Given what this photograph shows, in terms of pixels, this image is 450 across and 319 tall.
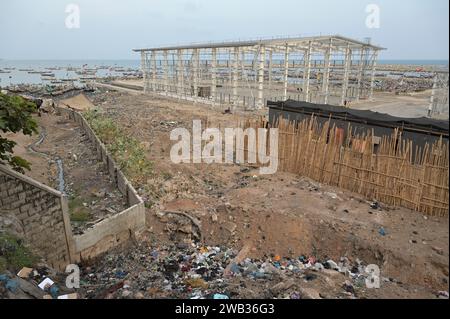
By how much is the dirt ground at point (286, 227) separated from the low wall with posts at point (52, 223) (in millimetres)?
339

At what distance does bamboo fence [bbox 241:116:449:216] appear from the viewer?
21.5ft

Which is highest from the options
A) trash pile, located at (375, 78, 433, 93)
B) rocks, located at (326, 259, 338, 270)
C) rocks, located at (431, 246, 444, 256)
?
trash pile, located at (375, 78, 433, 93)

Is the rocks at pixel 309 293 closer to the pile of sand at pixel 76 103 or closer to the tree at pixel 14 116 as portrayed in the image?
the tree at pixel 14 116

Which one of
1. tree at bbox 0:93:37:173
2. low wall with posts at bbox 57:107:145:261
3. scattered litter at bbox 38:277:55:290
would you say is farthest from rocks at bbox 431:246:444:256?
tree at bbox 0:93:37:173

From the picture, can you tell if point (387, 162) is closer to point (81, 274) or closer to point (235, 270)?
point (235, 270)

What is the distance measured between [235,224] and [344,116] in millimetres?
5745

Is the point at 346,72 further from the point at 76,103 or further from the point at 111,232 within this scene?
the point at 111,232

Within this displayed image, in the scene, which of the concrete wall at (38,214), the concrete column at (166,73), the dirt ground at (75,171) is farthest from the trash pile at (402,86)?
the concrete wall at (38,214)

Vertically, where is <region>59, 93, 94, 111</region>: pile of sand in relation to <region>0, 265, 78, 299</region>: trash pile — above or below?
above

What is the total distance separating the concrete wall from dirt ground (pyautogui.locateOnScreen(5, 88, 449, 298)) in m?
0.76

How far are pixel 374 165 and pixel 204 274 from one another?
484 centimetres

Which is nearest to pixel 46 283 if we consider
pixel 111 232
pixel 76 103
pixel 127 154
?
pixel 111 232

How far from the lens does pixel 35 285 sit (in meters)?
5.25

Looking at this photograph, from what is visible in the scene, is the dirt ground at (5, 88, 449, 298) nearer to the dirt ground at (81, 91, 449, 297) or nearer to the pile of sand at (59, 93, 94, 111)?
the dirt ground at (81, 91, 449, 297)
